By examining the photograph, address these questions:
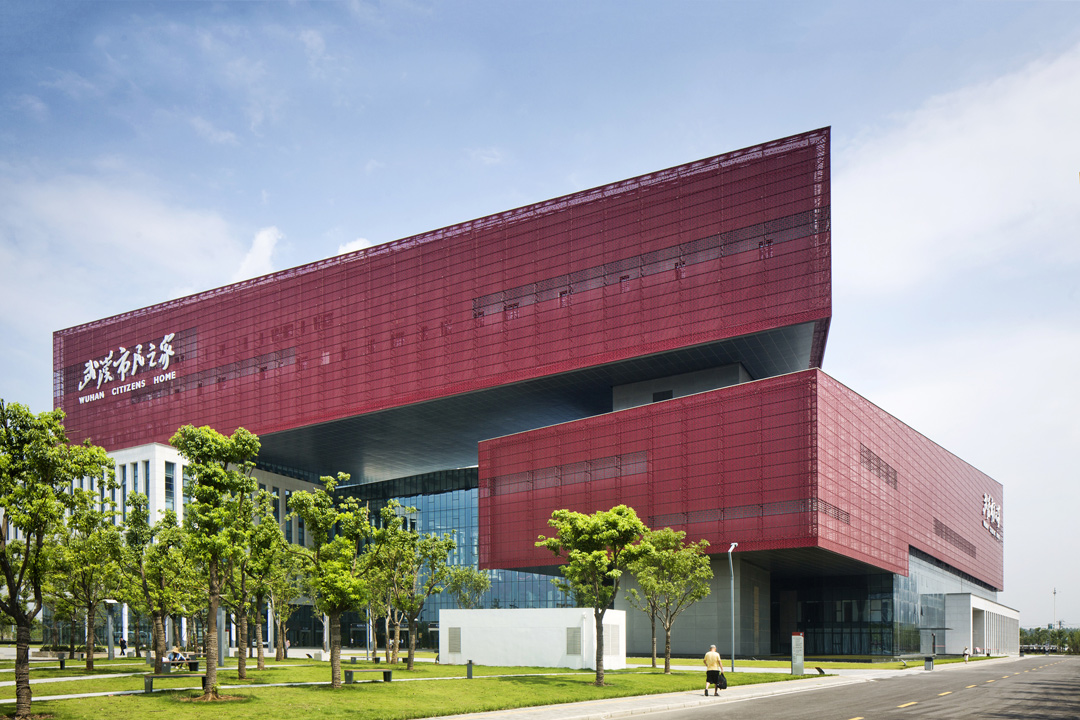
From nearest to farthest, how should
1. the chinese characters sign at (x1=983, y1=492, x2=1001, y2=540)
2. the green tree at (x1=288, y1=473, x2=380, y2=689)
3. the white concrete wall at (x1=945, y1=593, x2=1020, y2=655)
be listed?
the green tree at (x1=288, y1=473, x2=380, y2=689)
the white concrete wall at (x1=945, y1=593, x2=1020, y2=655)
the chinese characters sign at (x1=983, y1=492, x2=1001, y2=540)

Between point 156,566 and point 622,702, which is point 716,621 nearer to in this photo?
point 622,702

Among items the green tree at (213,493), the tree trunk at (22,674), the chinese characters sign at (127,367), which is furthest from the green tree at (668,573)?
the chinese characters sign at (127,367)

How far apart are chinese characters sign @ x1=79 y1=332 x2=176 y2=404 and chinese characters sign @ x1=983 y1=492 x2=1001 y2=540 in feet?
424

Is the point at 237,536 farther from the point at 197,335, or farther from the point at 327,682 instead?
the point at 197,335

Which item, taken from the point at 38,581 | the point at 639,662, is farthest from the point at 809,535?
the point at 38,581

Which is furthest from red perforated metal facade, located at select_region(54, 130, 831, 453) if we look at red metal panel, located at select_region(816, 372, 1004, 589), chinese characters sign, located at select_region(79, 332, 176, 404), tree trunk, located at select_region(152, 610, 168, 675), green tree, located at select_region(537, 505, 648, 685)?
tree trunk, located at select_region(152, 610, 168, 675)

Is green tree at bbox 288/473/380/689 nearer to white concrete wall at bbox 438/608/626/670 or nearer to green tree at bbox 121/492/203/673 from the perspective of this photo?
green tree at bbox 121/492/203/673

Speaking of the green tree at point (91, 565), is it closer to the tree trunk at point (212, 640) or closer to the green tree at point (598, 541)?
the tree trunk at point (212, 640)

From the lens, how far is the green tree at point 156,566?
4844 cm

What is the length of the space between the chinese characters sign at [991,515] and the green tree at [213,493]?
14385 cm

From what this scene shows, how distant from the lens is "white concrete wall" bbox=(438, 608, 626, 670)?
188ft

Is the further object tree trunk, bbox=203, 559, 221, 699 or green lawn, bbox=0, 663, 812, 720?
tree trunk, bbox=203, 559, 221, 699

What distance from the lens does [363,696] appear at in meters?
36.1

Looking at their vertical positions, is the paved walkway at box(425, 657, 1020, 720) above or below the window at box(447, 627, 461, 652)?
above
